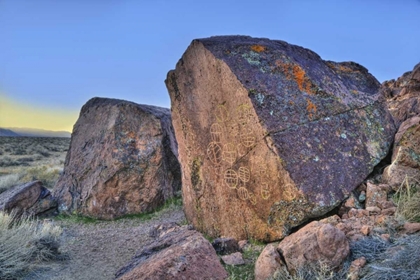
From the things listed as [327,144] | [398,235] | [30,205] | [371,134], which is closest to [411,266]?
[398,235]

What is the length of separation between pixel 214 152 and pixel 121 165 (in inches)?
144

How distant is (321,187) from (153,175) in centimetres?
498

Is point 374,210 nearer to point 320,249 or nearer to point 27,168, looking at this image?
point 320,249

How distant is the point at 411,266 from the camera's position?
2.73 metres

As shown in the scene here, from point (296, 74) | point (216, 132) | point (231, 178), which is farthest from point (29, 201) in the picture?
point (296, 74)

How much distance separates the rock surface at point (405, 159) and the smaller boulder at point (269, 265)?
1.96 meters

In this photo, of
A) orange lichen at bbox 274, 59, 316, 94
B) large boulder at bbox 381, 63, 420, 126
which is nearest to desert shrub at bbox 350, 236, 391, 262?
orange lichen at bbox 274, 59, 316, 94

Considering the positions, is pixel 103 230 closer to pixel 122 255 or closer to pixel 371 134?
pixel 122 255

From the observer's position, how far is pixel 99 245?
647 centimetres

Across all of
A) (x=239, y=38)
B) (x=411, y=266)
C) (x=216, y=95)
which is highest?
(x=239, y=38)

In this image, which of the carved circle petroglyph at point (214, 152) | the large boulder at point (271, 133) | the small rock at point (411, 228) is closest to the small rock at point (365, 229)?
the small rock at point (411, 228)

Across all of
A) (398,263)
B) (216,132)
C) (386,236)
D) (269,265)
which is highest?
(216,132)

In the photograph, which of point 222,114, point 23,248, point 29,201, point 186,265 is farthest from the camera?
point 29,201

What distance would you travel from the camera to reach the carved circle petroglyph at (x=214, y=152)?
212 inches
